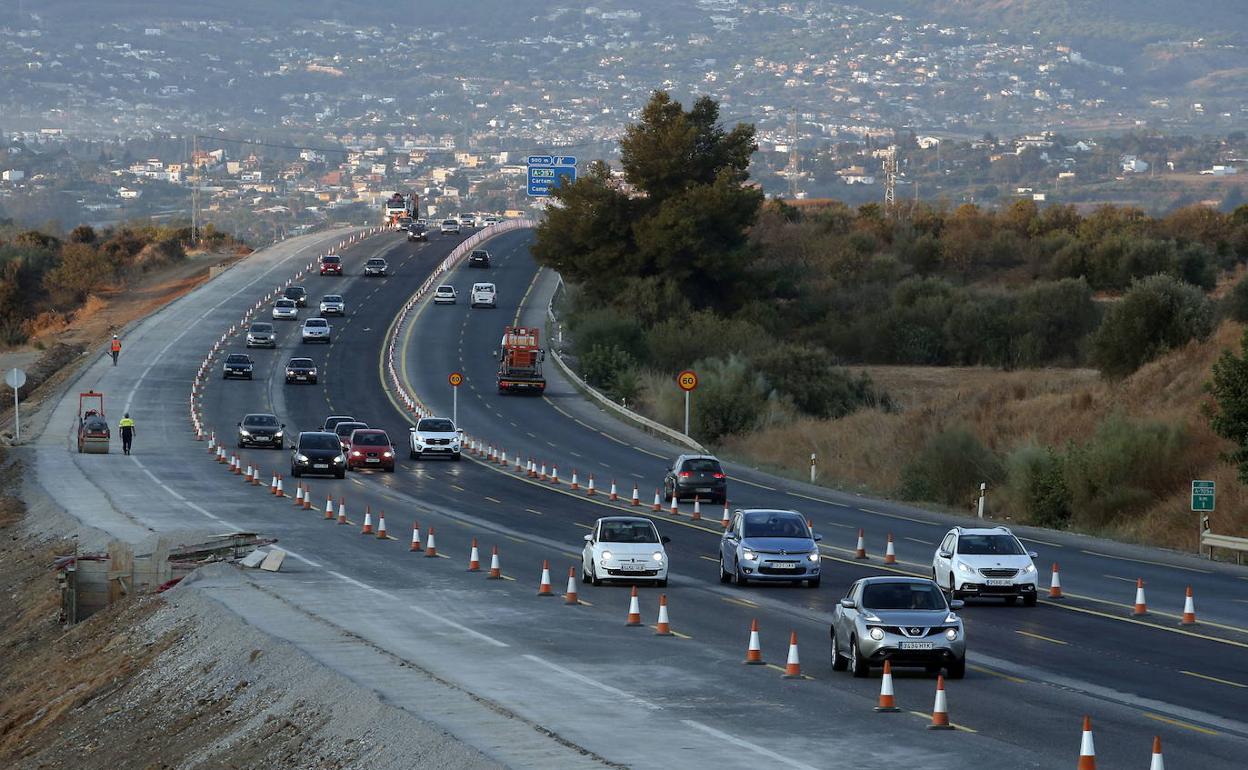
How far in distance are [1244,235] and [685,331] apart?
61.5m

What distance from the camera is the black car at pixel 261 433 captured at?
6350 cm

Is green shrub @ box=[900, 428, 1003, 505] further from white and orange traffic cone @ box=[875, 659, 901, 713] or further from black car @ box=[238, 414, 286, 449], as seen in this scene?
white and orange traffic cone @ box=[875, 659, 901, 713]

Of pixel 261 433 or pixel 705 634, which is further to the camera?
pixel 261 433

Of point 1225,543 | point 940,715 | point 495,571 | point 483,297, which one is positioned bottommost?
point 495,571

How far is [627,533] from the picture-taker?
3281cm

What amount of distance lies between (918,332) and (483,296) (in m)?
26.2

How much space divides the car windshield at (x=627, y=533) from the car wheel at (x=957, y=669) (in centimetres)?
1053

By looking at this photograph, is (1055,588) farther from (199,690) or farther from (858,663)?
(199,690)

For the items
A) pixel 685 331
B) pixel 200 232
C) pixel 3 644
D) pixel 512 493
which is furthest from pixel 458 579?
pixel 200 232

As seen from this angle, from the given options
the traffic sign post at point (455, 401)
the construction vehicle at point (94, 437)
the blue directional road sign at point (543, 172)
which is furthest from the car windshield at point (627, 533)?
the blue directional road sign at point (543, 172)

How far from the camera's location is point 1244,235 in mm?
137500

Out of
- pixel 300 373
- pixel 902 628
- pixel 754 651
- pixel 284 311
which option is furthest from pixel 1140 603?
pixel 284 311

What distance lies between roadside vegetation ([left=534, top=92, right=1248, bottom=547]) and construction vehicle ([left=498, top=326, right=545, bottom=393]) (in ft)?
12.5

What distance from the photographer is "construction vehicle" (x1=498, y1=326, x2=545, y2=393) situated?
82312mm
